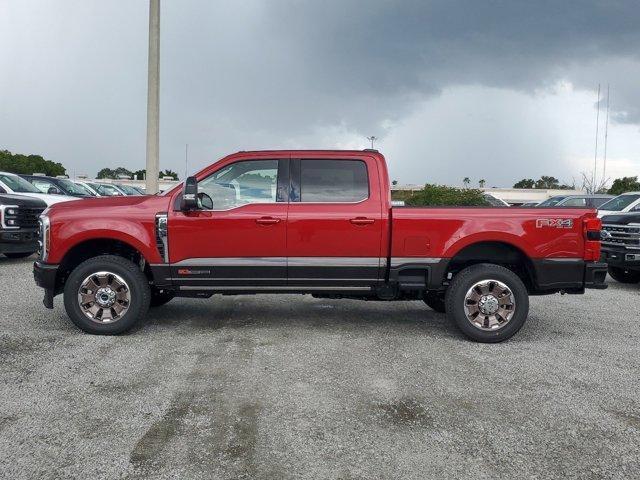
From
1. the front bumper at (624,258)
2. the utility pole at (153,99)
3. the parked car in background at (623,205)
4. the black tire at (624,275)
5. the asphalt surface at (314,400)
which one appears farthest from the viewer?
the utility pole at (153,99)

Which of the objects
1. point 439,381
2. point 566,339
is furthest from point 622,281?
point 439,381

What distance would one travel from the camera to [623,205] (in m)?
13.6

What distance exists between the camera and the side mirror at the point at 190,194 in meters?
5.61

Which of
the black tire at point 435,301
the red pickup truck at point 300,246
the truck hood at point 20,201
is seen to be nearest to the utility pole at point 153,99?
the truck hood at point 20,201

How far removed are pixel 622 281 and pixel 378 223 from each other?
7426 mm

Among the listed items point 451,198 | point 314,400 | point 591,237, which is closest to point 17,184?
point 314,400

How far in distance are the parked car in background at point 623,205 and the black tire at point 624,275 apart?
238 centimetres

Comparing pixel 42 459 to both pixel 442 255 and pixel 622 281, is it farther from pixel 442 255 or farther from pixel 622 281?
pixel 622 281

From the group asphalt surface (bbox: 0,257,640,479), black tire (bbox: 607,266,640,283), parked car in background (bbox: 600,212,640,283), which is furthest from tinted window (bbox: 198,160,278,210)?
black tire (bbox: 607,266,640,283)

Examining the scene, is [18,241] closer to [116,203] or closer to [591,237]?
[116,203]

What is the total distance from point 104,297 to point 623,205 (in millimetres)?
12288

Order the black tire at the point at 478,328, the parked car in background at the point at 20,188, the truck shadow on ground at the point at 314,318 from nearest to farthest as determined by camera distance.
A: the black tire at the point at 478,328
the truck shadow on ground at the point at 314,318
the parked car in background at the point at 20,188

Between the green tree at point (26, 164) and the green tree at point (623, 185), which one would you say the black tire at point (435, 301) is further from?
the green tree at point (26, 164)

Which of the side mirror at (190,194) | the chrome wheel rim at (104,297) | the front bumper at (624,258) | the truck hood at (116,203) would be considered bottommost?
the chrome wheel rim at (104,297)
